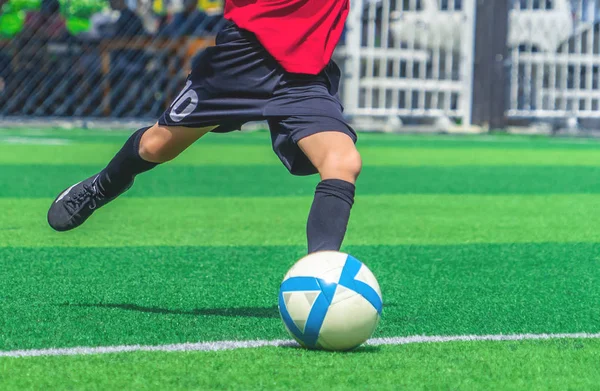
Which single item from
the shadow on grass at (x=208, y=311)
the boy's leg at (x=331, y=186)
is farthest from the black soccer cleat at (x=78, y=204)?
the boy's leg at (x=331, y=186)

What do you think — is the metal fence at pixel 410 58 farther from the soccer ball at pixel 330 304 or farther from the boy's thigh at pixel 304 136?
the soccer ball at pixel 330 304

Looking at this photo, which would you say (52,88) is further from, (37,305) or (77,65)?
(37,305)

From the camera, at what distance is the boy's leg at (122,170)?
429cm

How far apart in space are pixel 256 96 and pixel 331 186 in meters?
0.51

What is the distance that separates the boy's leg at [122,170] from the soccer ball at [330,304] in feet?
3.32

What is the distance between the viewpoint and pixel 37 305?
4.10m

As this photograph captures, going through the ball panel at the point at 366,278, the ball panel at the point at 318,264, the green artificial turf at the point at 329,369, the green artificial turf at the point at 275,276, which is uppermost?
the ball panel at the point at 318,264

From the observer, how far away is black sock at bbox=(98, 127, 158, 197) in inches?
175

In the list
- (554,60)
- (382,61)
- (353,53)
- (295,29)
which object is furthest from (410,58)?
(295,29)

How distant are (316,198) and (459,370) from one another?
819 mm

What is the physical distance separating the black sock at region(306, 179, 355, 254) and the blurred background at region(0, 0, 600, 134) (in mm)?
15756

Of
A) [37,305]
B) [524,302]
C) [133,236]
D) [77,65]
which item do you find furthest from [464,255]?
[77,65]

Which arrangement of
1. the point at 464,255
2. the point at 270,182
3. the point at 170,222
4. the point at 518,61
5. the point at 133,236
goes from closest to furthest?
1. the point at 464,255
2. the point at 133,236
3. the point at 170,222
4. the point at 270,182
5. the point at 518,61

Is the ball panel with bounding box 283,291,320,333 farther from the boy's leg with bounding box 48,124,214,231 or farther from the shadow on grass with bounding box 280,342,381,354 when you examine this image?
the boy's leg with bounding box 48,124,214,231
